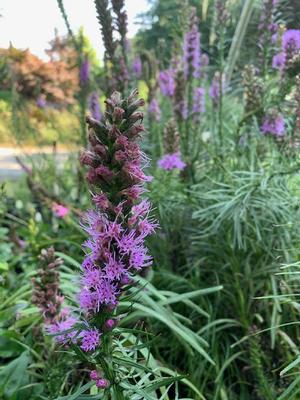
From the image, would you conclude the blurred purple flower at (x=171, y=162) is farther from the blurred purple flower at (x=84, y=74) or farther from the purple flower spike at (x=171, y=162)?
the blurred purple flower at (x=84, y=74)

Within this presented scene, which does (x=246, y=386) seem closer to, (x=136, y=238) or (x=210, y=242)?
(x=210, y=242)

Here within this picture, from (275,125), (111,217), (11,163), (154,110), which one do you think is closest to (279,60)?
(275,125)

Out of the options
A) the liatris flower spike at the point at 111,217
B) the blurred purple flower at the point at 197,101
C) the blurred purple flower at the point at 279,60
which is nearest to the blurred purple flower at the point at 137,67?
the blurred purple flower at the point at 197,101

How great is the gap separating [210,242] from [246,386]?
668 mm

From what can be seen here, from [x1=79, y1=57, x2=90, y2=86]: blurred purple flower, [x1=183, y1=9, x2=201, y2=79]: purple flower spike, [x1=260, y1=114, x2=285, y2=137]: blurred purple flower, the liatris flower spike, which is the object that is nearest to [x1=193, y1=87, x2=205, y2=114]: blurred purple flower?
[x1=183, y1=9, x2=201, y2=79]: purple flower spike

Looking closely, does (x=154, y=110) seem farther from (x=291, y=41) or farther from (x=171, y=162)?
(x=291, y=41)

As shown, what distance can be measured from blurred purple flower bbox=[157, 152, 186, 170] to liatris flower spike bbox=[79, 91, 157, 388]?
63.6 inches

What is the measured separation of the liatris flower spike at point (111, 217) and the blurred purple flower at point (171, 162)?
1.61 metres

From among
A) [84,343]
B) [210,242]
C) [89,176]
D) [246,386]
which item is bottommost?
[246,386]

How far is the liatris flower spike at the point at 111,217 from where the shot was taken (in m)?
1.02

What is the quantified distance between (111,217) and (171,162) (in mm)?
1668

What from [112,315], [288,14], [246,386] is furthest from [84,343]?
[288,14]

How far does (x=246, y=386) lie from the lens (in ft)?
6.87

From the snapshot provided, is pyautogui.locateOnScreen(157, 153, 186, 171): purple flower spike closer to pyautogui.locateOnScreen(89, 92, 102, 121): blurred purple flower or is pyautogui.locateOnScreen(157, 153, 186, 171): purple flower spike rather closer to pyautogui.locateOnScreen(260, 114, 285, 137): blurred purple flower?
pyautogui.locateOnScreen(260, 114, 285, 137): blurred purple flower
